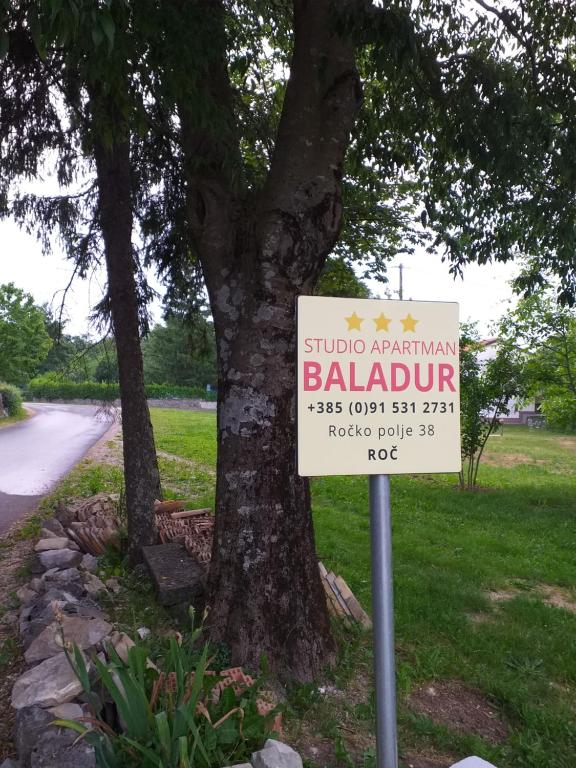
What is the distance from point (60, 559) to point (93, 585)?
86cm

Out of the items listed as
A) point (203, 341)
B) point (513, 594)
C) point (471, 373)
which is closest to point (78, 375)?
point (203, 341)

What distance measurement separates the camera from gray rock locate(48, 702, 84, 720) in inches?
110

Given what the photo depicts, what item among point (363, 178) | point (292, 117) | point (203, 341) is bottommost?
point (203, 341)

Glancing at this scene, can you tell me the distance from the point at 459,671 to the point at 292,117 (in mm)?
3810

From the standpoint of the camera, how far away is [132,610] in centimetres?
460

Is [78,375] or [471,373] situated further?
[471,373]

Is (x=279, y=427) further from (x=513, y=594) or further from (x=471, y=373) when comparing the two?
(x=471, y=373)

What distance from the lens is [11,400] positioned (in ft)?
94.3

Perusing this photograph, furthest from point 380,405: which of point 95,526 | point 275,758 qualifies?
point 95,526

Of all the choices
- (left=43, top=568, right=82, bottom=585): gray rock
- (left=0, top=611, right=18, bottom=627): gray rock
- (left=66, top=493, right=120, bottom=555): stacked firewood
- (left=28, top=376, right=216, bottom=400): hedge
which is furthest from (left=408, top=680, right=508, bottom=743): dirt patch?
(left=28, top=376, right=216, bottom=400): hedge

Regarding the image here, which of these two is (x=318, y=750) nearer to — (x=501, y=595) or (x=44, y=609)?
(x=44, y=609)

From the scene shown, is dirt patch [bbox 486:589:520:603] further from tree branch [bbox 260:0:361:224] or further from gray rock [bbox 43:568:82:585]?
tree branch [bbox 260:0:361:224]

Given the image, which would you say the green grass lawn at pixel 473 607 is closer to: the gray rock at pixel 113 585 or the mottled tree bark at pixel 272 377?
the mottled tree bark at pixel 272 377

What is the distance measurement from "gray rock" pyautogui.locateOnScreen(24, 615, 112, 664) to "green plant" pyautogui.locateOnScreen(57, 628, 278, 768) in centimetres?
60
